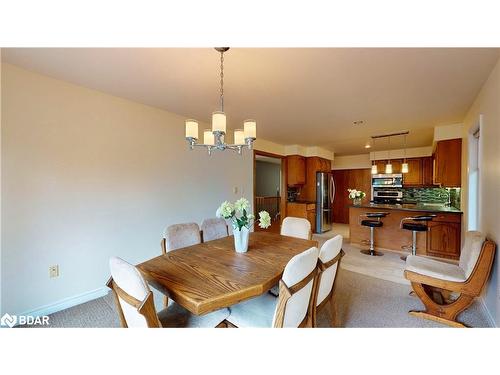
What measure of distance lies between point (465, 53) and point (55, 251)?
3973 millimetres

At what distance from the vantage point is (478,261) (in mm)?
1791

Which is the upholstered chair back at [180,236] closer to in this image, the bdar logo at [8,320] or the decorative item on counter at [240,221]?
the decorative item on counter at [240,221]

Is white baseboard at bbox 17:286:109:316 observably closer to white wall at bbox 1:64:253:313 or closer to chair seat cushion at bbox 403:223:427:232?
white wall at bbox 1:64:253:313

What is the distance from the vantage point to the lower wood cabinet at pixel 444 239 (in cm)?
354

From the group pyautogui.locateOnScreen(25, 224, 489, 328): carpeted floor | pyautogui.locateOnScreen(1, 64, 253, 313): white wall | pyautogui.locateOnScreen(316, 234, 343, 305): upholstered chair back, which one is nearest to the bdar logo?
pyautogui.locateOnScreen(1, 64, 253, 313): white wall

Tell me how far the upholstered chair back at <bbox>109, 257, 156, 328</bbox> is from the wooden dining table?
0.17 meters

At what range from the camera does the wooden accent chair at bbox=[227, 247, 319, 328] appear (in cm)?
109

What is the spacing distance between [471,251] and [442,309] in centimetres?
59

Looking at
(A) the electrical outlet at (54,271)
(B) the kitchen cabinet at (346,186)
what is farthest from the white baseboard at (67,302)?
(B) the kitchen cabinet at (346,186)

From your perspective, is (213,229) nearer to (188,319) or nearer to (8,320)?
(188,319)

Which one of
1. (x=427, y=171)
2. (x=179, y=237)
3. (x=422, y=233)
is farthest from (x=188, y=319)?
(x=427, y=171)

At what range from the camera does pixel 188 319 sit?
1.33 m
